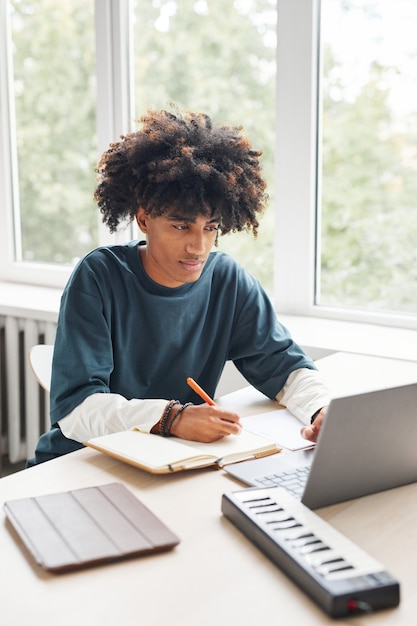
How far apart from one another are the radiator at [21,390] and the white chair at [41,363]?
0.73m

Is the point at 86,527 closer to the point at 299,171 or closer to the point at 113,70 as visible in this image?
the point at 299,171

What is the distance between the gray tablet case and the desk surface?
0.6 inches

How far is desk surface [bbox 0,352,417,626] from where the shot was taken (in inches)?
34.1

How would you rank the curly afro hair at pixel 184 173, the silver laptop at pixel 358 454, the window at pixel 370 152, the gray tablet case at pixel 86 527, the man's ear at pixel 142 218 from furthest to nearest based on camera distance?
the window at pixel 370 152
the man's ear at pixel 142 218
the curly afro hair at pixel 184 173
the silver laptop at pixel 358 454
the gray tablet case at pixel 86 527

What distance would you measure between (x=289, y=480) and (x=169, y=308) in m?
0.58

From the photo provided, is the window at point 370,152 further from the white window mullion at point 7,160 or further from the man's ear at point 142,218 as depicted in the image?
the white window mullion at point 7,160

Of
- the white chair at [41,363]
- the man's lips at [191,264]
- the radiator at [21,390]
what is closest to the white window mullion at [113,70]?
the radiator at [21,390]

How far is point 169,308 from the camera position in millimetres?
1690

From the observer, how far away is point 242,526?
41.7 inches

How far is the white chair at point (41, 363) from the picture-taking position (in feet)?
6.23

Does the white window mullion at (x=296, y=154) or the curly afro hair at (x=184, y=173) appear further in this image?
the white window mullion at (x=296, y=154)

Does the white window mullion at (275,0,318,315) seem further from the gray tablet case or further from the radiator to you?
the gray tablet case

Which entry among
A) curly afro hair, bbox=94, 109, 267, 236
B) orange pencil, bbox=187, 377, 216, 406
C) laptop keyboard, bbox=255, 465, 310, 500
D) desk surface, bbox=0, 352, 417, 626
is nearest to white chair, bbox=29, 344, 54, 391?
curly afro hair, bbox=94, 109, 267, 236

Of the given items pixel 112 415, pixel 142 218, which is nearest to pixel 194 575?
pixel 112 415
